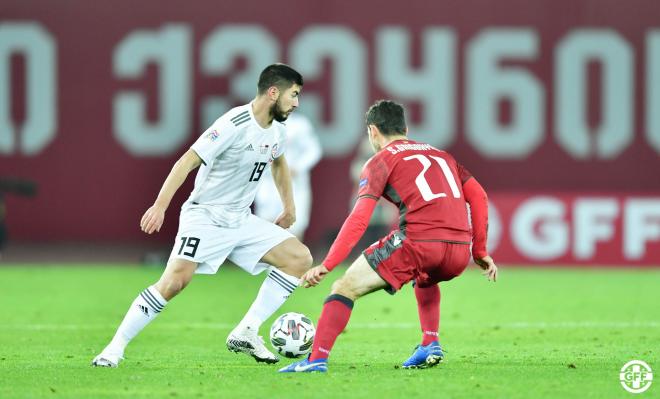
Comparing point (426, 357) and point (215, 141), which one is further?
point (215, 141)

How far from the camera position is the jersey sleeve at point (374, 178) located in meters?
7.34

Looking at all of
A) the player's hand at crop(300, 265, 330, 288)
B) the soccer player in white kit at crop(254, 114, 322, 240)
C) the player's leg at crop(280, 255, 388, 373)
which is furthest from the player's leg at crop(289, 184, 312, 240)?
the player's hand at crop(300, 265, 330, 288)

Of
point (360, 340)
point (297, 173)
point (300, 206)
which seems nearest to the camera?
point (360, 340)

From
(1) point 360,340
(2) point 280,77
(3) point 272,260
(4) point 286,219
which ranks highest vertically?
(2) point 280,77

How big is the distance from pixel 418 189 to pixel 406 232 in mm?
256

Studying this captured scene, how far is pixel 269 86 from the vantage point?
812cm

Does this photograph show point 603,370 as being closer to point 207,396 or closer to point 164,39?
point 207,396

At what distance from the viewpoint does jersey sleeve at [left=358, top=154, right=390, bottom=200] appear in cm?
734

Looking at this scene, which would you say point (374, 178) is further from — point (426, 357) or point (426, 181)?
point (426, 357)

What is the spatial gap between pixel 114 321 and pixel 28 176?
7915 millimetres

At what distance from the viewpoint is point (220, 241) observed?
819cm

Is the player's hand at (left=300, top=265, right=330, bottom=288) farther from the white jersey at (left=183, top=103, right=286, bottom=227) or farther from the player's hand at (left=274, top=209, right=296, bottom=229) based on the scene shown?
the player's hand at (left=274, top=209, right=296, bottom=229)

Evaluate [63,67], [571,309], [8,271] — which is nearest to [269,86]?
[571,309]

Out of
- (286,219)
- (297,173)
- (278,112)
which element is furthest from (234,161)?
(297,173)
